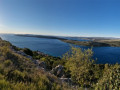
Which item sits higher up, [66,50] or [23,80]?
[23,80]

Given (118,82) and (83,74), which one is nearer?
(118,82)

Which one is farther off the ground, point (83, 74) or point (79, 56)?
point (79, 56)

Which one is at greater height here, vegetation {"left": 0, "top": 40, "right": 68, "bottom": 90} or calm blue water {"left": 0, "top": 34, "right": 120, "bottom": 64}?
vegetation {"left": 0, "top": 40, "right": 68, "bottom": 90}

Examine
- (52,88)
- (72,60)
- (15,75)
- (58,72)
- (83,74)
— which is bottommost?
(58,72)

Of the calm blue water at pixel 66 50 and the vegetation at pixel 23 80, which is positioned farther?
the calm blue water at pixel 66 50

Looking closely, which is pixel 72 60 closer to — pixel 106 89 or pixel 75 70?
pixel 75 70

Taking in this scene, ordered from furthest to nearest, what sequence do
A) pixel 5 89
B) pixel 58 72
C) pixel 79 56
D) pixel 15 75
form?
pixel 58 72
pixel 79 56
pixel 15 75
pixel 5 89

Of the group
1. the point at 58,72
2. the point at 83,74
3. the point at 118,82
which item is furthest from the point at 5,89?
the point at 58,72

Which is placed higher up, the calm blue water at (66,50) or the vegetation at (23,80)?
the vegetation at (23,80)

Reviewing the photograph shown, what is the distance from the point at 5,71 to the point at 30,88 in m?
2.02

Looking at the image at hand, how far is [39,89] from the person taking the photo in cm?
358

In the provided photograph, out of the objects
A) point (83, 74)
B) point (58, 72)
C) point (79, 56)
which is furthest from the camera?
point (58, 72)

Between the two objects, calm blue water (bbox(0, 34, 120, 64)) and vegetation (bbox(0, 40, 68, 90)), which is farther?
calm blue water (bbox(0, 34, 120, 64))

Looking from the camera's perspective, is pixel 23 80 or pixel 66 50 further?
pixel 66 50
